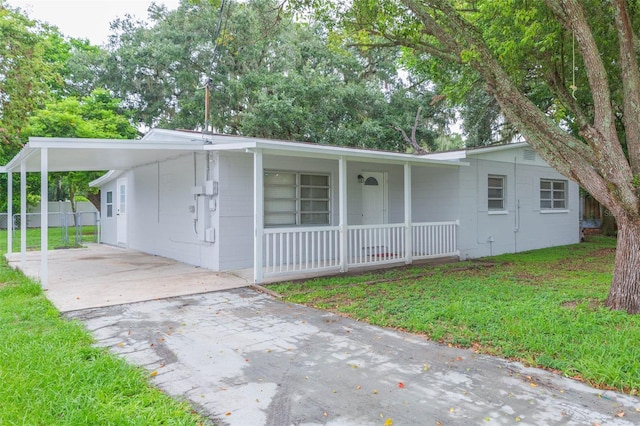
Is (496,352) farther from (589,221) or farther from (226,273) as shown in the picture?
(589,221)

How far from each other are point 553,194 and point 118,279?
492 inches

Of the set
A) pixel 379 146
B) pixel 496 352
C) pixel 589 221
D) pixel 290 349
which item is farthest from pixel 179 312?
pixel 589 221

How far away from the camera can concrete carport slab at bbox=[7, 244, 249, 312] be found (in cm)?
632

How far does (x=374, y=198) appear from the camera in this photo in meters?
11.0

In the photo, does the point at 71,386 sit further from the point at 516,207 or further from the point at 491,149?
the point at 516,207

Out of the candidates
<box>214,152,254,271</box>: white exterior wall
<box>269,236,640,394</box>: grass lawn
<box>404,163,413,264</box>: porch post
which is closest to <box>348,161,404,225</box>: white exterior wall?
<box>404,163,413,264</box>: porch post

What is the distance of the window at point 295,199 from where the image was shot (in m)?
9.08

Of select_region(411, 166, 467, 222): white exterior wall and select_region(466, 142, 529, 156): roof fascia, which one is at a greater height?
select_region(466, 142, 529, 156): roof fascia

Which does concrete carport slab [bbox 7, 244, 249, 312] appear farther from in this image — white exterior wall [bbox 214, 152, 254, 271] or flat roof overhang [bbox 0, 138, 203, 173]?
flat roof overhang [bbox 0, 138, 203, 173]

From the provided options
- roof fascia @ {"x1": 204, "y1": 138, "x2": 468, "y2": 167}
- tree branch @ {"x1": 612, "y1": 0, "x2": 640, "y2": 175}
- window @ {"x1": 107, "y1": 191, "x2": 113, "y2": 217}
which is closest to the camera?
tree branch @ {"x1": 612, "y1": 0, "x2": 640, "y2": 175}

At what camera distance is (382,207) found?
11125mm

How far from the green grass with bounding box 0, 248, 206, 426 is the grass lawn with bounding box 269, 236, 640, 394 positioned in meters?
2.75

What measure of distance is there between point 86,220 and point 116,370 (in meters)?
28.3

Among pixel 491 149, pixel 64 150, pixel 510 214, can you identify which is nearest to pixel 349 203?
pixel 491 149
